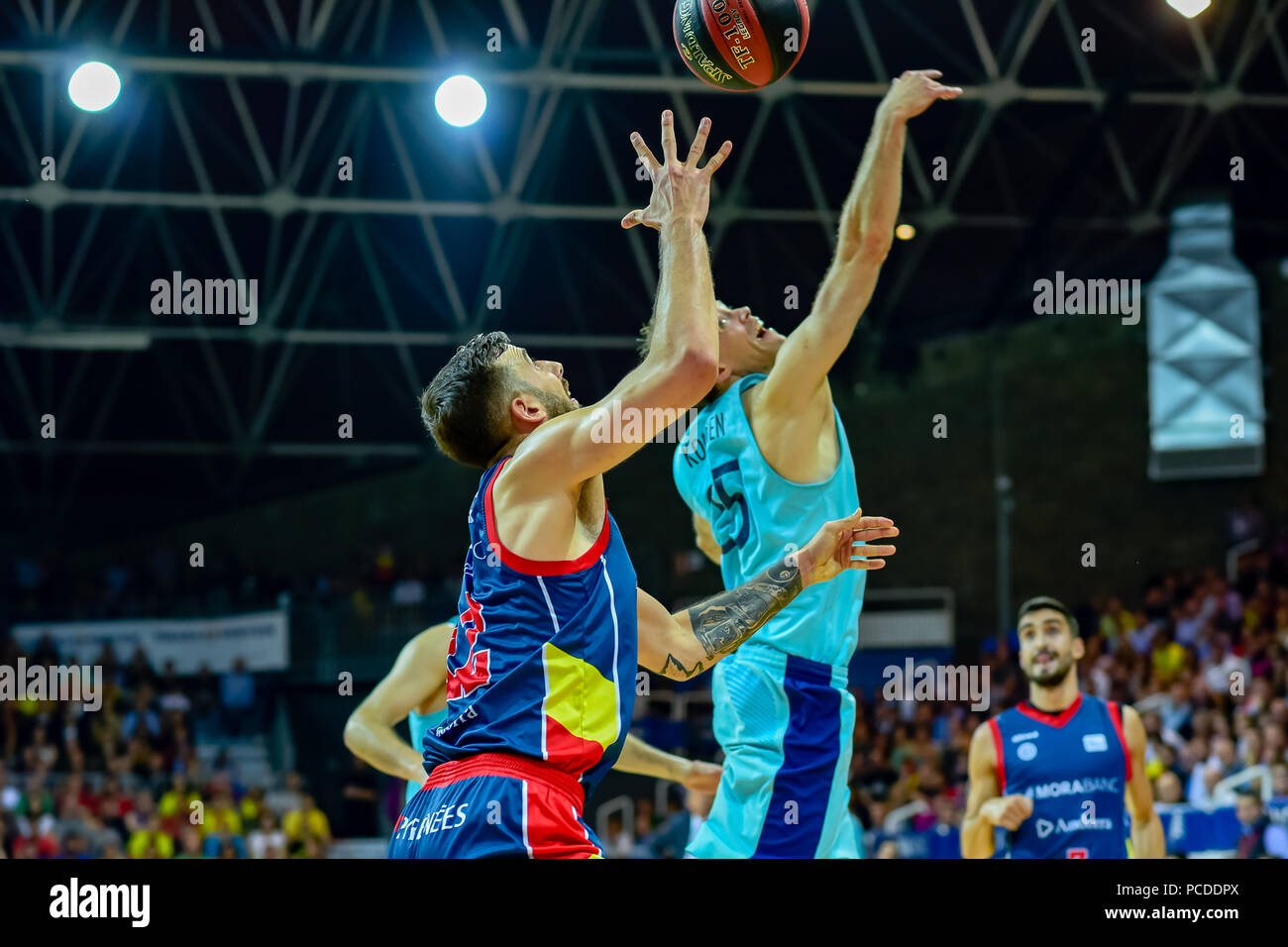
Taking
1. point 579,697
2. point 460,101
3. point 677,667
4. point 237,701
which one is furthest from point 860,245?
point 237,701

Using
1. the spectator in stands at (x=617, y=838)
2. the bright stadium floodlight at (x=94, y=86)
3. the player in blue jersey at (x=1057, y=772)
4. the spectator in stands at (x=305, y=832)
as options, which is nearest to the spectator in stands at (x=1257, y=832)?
the player in blue jersey at (x=1057, y=772)

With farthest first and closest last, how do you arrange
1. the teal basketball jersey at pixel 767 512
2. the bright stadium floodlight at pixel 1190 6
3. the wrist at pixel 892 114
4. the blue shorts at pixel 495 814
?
1. the bright stadium floodlight at pixel 1190 6
2. the teal basketball jersey at pixel 767 512
3. the wrist at pixel 892 114
4. the blue shorts at pixel 495 814

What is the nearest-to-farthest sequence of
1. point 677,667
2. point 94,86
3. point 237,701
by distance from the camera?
point 677,667, point 94,86, point 237,701

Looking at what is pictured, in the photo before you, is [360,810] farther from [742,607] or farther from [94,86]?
[742,607]

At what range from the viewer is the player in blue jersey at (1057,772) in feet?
21.0

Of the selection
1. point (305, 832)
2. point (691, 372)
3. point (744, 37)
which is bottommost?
point (305, 832)

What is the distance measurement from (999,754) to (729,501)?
276 centimetres

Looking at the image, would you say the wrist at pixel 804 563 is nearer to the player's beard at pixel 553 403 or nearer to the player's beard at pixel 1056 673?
the player's beard at pixel 553 403

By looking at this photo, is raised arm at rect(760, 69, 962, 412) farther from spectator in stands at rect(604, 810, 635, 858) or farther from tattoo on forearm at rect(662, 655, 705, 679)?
spectator in stands at rect(604, 810, 635, 858)

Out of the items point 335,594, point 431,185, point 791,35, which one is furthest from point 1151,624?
point 791,35

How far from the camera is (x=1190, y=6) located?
14.5 meters

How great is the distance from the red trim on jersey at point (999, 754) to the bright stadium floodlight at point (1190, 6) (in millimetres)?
10210

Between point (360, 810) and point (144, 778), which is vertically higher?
point (144, 778)
